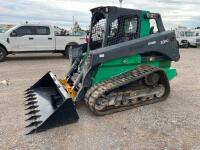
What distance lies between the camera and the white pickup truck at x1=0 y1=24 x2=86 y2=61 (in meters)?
13.1

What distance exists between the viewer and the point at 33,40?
44.5ft

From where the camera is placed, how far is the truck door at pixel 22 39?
13.2m

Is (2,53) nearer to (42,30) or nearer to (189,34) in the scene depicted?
(42,30)

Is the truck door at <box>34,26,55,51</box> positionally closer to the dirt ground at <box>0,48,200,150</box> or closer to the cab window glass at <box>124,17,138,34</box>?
the dirt ground at <box>0,48,200,150</box>

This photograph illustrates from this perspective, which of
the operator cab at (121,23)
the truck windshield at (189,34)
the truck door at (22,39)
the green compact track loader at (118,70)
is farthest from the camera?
the truck windshield at (189,34)

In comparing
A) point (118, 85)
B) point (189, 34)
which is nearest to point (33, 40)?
point (118, 85)

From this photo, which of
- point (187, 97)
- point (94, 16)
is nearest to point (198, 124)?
point (187, 97)

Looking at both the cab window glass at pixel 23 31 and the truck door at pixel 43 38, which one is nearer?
the cab window glass at pixel 23 31

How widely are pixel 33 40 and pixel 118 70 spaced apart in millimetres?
9030

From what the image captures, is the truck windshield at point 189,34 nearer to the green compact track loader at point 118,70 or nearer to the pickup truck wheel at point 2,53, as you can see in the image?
the pickup truck wheel at point 2,53

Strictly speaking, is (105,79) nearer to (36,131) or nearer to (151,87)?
(151,87)

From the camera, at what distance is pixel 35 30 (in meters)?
13.6

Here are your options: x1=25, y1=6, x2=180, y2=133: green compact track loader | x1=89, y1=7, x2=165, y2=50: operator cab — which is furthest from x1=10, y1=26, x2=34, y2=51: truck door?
x1=89, y1=7, x2=165, y2=50: operator cab

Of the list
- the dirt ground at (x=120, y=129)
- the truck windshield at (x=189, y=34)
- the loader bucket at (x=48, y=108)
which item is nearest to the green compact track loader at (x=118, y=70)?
the loader bucket at (x=48, y=108)
